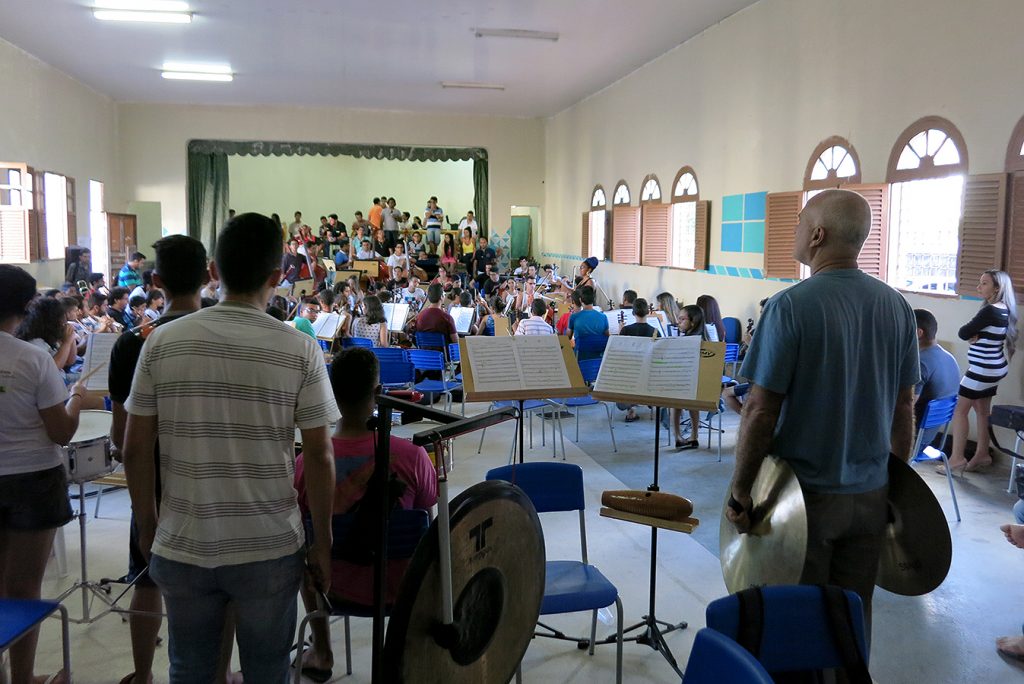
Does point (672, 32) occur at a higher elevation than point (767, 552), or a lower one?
higher

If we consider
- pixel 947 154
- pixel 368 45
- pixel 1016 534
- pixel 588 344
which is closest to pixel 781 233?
pixel 947 154

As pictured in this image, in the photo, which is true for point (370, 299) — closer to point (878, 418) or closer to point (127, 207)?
point (878, 418)

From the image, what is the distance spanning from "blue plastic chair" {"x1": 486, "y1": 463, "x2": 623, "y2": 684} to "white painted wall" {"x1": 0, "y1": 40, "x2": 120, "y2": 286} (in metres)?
10.1

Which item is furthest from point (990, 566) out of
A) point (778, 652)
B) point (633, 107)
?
point (633, 107)

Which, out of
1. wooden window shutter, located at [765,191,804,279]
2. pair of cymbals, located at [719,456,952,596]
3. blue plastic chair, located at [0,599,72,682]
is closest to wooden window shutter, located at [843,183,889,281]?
wooden window shutter, located at [765,191,804,279]

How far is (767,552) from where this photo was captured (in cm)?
229

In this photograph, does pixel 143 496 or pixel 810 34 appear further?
pixel 810 34

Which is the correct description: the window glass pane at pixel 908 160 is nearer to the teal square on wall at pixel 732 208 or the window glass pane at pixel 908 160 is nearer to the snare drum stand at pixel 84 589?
the teal square on wall at pixel 732 208

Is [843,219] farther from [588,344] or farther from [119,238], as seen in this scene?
[119,238]

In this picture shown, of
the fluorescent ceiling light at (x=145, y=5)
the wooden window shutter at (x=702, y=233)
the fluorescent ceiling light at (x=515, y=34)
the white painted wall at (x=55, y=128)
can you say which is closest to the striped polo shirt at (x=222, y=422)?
the fluorescent ceiling light at (x=145, y=5)

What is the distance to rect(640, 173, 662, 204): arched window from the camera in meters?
11.7

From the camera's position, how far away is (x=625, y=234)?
13.0m

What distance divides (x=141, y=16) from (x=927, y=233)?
8643mm

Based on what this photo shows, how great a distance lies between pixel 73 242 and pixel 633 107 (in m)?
9.03
